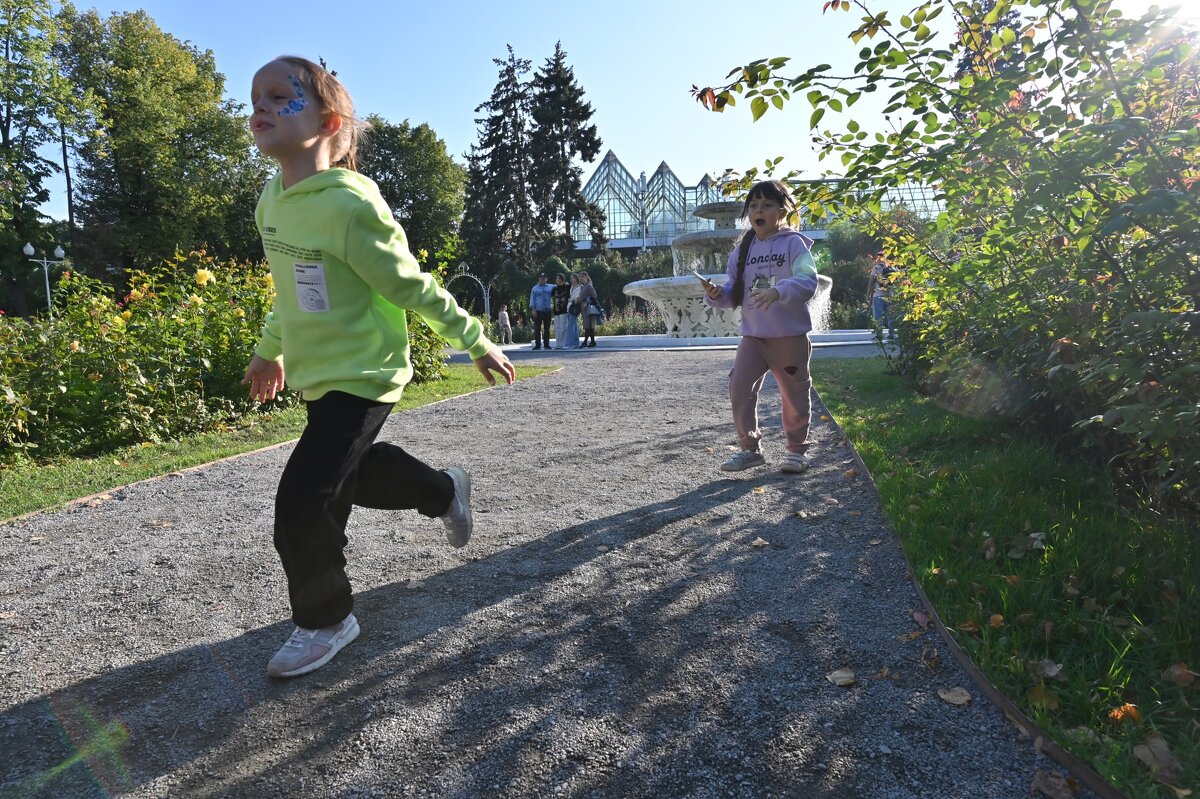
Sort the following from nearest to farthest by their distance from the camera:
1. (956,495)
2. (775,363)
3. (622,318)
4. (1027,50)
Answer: (1027,50)
(956,495)
(775,363)
(622,318)

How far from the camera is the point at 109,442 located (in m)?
6.29

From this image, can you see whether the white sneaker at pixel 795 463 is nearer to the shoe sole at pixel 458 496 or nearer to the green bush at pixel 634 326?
the shoe sole at pixel 458 496

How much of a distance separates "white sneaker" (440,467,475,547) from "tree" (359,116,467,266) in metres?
50.0

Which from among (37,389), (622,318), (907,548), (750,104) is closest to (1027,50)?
(750,104)

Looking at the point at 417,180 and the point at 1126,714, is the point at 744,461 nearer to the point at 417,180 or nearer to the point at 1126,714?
the point at 1126,714

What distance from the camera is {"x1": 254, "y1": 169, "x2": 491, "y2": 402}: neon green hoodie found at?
242cm

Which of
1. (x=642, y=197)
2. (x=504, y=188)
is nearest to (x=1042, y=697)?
(x=504, y=188)

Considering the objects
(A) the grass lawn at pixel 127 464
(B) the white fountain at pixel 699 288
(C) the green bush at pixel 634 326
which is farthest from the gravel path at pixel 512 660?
(C) the green bush at pixel 634 326

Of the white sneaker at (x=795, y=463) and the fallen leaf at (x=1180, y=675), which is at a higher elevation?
the white sneaker at (x=795, y=463)

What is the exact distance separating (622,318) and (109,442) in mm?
22797

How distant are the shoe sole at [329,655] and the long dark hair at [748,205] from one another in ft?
10.1

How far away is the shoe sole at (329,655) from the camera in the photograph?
7.79 ft

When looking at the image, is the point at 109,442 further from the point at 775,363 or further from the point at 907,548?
the point at 907,548

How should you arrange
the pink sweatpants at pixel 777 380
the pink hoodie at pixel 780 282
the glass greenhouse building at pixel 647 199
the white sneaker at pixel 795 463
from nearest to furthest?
the pink hoodie at pixel 780 282, the pink sweatpants at pixel 777 380, the white sneaker at pixel 795 463, the glass greenhouse building at pixel 647 199
